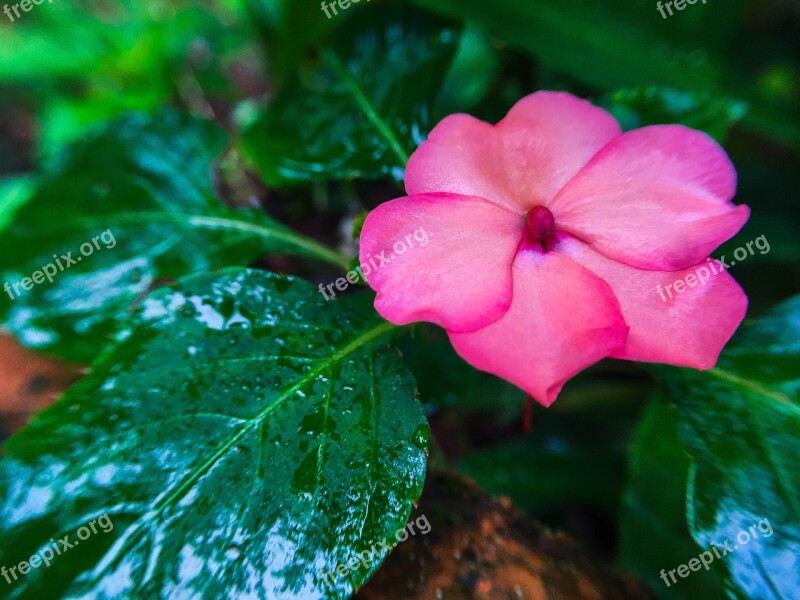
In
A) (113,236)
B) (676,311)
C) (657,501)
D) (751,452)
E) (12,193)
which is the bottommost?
(657,501)

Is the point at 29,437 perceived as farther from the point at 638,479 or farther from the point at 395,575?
the point at 638,479

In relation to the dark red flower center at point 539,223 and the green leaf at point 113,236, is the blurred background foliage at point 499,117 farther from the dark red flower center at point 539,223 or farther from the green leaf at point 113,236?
the dark red flower center at point 539,223

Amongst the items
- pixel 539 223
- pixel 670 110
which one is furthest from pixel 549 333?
pixel 670 110

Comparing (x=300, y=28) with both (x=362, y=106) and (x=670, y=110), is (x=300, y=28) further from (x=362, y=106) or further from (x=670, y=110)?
(x=670, y=110)

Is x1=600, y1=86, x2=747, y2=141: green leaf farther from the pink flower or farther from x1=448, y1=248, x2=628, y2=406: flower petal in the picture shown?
x1=448, y1=248, x2=628, y2=406: flower petal

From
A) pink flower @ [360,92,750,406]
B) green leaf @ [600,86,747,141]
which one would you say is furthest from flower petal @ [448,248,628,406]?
green leaf @ [600,86,747,141]
